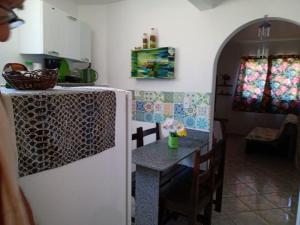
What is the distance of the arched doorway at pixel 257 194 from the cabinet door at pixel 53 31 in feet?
6.21

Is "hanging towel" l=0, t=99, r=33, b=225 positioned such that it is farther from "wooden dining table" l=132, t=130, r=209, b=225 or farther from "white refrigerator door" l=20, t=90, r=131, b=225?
"wooden dining table" l=132, t=130, r=209, b=225

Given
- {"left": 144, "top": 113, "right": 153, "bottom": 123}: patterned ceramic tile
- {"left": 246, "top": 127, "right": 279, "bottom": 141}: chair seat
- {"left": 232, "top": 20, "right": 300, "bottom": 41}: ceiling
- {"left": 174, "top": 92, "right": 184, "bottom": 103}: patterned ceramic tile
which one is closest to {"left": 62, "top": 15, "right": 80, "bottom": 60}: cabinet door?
{"left": 144, "top": 113, "right": 153, "bottom": 123}: patterned ceramic tile

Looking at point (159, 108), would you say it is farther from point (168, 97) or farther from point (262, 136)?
point (262, 136)

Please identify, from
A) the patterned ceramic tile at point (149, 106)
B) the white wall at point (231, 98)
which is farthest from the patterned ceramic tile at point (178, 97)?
the white wall at point (231, 98)

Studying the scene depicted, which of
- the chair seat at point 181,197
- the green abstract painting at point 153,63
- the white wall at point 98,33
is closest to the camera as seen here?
the chair seat at point 181,197

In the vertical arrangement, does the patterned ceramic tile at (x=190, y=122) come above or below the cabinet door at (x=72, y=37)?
below

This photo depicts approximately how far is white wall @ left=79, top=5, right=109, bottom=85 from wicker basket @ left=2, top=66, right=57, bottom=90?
263 cm

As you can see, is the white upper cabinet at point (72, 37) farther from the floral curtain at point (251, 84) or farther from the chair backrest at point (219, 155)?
the floral curtain at point (251, 84)

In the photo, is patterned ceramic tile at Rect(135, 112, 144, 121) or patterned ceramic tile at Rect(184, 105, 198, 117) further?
patterned ceramic tile at Rect(135, 112, 144, 121)

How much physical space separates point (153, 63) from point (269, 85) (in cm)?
407

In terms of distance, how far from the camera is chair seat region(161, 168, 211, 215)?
187 centimetres

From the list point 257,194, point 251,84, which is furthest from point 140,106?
point 251,84

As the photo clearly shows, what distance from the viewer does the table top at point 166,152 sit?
189 centimetres

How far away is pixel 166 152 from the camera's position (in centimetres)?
218
